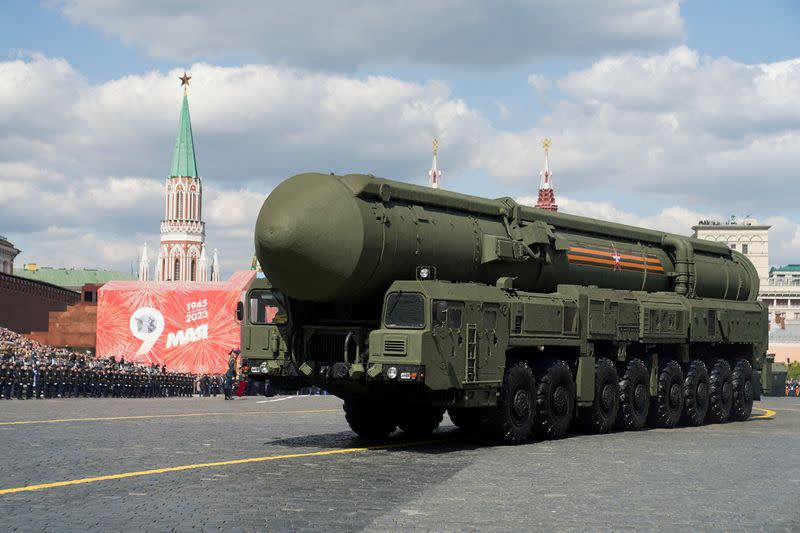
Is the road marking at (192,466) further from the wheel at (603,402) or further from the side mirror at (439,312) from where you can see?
the wheel at (603,402)

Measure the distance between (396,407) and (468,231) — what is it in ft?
10.7

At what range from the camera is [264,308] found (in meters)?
17.0

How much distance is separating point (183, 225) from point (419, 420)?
16406cm

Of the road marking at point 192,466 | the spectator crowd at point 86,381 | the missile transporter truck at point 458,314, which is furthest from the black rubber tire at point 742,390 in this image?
the spectator crowd at point 86,381

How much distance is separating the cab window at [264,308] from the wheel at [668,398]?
828 centimetres

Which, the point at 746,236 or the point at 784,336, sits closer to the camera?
the point at 784,336

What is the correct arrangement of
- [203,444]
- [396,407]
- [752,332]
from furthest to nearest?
[752,332] → [396,407] → [203,444]

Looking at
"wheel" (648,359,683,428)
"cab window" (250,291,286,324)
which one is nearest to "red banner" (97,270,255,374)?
"wheel" (648,359,683,428)

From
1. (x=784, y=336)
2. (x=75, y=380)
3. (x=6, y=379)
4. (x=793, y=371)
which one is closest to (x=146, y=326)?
(x=75, y=380)

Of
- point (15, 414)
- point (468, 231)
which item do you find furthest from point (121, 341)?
point (468, 231)

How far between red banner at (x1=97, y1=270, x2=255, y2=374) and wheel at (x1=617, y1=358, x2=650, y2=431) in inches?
1816

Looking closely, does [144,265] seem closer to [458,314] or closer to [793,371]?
[793,371]

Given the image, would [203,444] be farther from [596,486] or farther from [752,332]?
[752,332]

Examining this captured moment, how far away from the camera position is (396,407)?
18.2 metres
